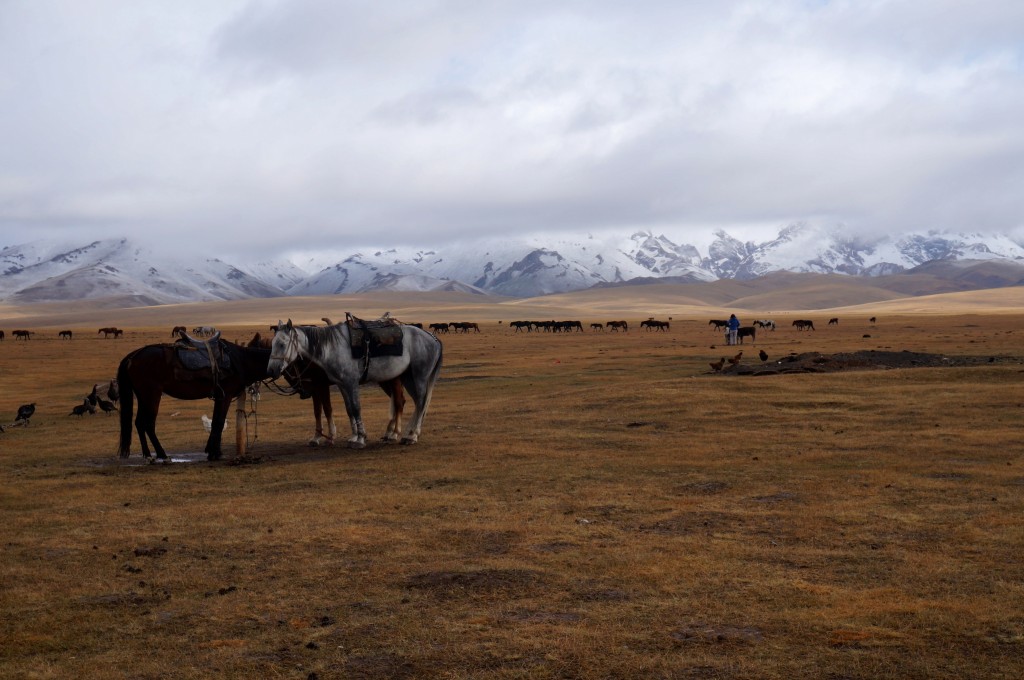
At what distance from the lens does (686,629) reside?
7559 mm

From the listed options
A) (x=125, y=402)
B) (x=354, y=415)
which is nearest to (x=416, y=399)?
(x=354, y=415)

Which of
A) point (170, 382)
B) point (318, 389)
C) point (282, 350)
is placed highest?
point (282, 350)

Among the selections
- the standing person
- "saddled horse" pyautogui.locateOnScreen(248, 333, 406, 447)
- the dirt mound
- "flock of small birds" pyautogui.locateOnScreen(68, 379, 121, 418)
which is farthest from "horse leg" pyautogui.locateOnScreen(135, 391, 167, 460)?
the standing person

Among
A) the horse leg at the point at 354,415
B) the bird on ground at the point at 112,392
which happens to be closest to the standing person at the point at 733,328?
the bird on ground at the point at 112,392

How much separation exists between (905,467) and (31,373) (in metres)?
45.3

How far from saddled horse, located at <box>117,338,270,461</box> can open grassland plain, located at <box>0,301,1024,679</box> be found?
65 cm

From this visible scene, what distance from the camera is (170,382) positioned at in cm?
1691

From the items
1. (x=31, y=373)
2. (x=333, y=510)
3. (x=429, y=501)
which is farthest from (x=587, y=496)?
(x=31, y=373)

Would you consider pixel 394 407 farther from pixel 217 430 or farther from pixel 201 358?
pixel 201 358

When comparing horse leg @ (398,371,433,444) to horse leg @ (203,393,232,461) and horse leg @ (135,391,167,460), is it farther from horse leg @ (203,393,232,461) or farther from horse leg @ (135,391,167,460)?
horse leg @ (135,391,167,460)

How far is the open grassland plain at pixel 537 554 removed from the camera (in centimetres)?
715

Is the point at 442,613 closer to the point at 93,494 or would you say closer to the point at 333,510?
the point at 333,510

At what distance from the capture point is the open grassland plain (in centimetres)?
715

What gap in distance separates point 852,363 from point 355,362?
1956 centimetres
